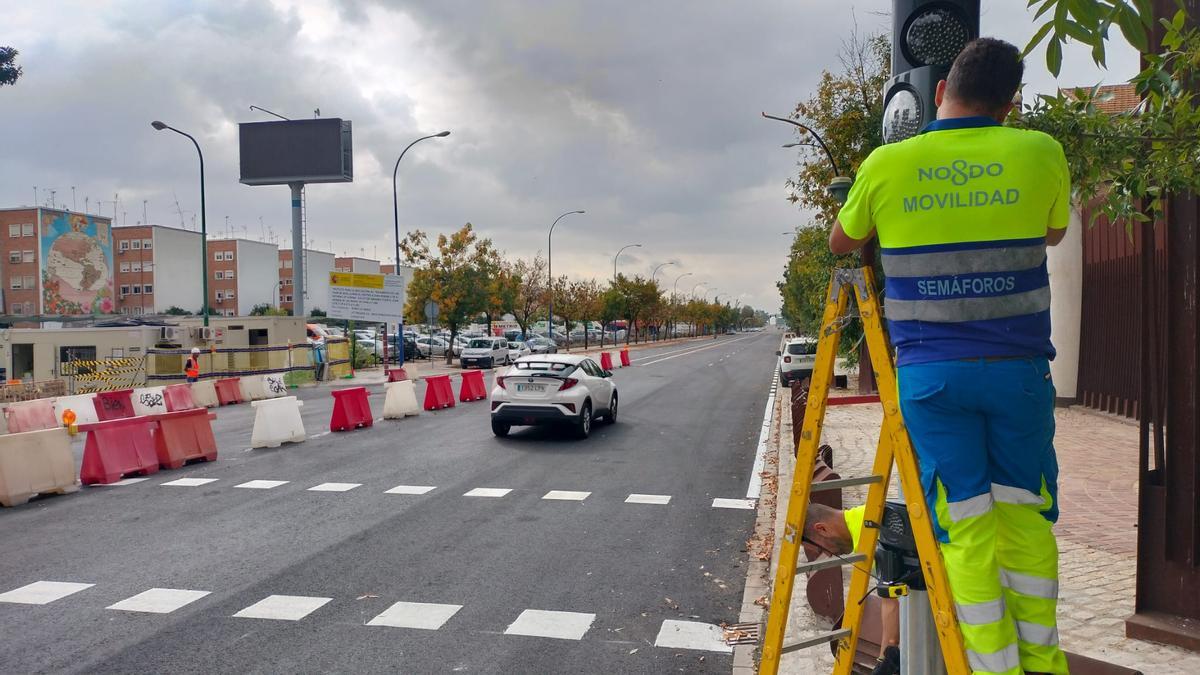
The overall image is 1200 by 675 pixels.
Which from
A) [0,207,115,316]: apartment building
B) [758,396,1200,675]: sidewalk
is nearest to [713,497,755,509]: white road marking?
[758,396,1200,675]: sidewalk

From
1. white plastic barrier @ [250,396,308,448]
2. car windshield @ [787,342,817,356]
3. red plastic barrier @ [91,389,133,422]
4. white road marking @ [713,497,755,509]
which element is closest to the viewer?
white road marking @ [713,497,755,509]

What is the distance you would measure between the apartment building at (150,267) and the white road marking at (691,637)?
101 meters

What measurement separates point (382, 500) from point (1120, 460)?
28.3ft

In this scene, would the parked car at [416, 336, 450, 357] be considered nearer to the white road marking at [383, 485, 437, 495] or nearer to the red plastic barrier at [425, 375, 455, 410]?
the red plastic barrier at [425, 375, 455, 410]

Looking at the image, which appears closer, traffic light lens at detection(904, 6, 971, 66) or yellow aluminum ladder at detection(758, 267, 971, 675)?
yellow aluminum ladder at detection(758, 267, 971, 675)

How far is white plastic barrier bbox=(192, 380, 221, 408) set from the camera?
848 inches

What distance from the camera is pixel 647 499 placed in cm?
939

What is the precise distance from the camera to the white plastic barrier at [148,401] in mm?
18078

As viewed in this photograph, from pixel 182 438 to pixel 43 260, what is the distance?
8652 centimetres

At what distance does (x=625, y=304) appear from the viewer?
8106 centimetres

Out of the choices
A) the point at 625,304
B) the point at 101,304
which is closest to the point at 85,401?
the point at 625,304

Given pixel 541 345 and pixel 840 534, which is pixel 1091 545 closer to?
pixel 840 534

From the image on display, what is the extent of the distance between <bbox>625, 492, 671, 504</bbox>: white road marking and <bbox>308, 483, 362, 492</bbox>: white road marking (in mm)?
3266

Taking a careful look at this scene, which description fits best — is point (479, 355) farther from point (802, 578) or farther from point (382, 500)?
point (802, 578)
